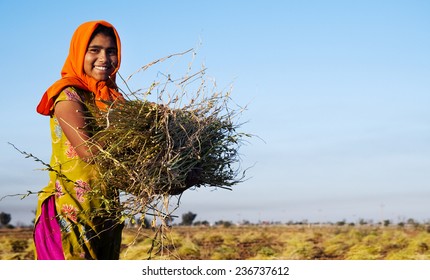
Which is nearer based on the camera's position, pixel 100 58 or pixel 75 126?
pixel 75 126

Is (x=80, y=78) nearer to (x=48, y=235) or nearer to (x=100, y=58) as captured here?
(x=100, y=58)

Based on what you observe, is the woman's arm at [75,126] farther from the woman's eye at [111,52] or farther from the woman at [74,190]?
the woman's eye at [111,52]

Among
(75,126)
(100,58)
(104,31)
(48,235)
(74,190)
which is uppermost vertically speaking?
(104,31)

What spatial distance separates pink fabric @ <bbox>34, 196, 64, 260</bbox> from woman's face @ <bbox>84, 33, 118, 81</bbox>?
0.83 m

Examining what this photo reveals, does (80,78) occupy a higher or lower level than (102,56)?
lower

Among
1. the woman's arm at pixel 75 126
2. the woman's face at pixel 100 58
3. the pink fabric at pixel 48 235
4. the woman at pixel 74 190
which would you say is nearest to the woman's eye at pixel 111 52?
the woman's face at pixel 100 58

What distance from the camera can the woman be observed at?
3289 millimetres

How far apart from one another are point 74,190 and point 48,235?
12.2 inches

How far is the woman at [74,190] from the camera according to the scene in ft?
10.8

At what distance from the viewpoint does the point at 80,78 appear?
3.57m

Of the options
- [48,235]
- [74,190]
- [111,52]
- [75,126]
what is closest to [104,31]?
[111,52]

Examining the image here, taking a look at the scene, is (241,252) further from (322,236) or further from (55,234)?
(55,234)

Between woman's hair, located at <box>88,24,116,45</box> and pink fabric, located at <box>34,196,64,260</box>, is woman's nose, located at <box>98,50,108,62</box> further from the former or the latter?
pink fabric, located at <box>34,196,64,260</box>
